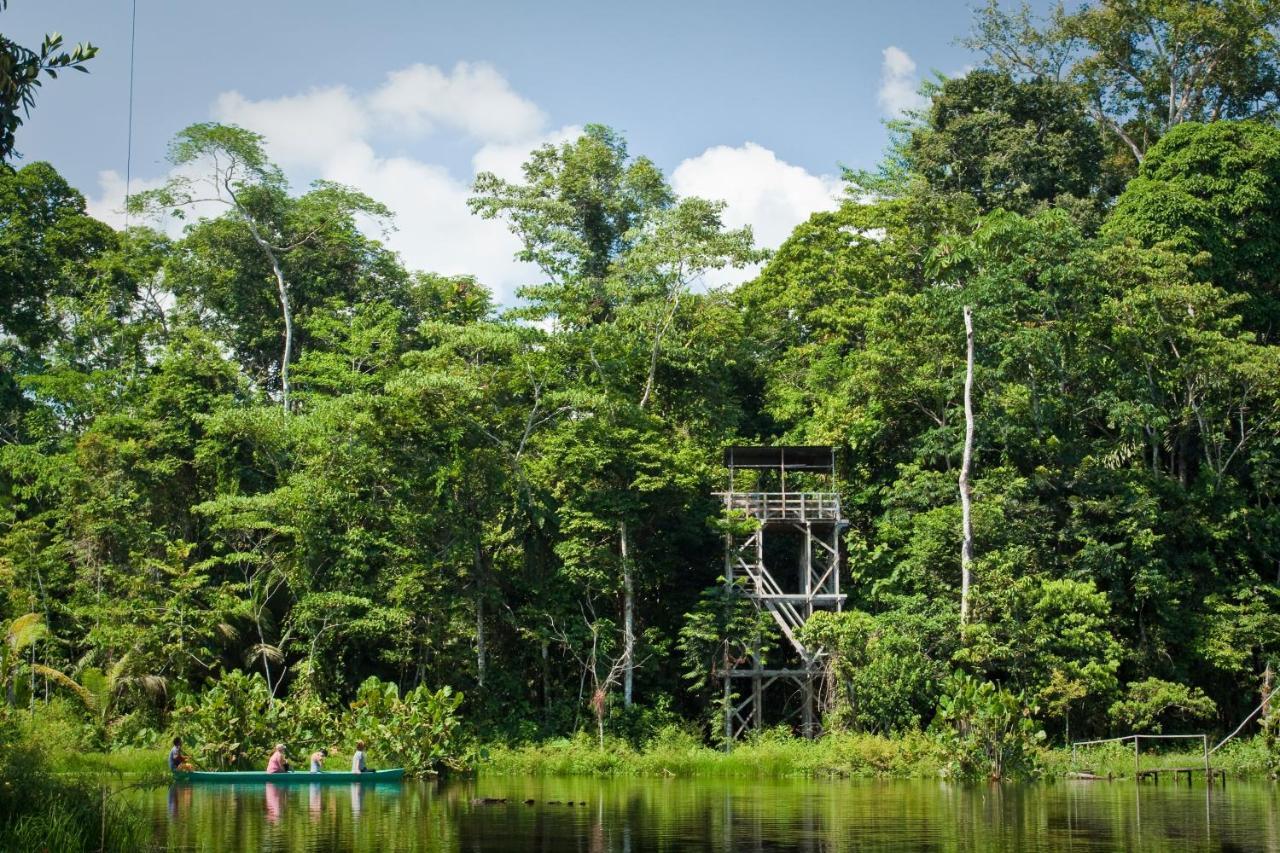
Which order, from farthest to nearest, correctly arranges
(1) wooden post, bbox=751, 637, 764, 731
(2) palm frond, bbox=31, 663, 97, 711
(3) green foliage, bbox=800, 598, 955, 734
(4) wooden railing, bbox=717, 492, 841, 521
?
(4) wooden railing, bbox=717, 492, 841, 521 → (1) wooden post, bbox=751, 637, 764, 731 → (3) green foliage, bbox=800, 598, 955, 734 → (2) palm frond, bbox=31, 663, 97, 711

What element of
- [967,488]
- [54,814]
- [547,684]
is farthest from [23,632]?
[967,488]

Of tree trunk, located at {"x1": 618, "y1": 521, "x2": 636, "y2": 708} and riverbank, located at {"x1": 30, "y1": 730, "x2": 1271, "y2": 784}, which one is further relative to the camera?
tree trunk, located at {"x1": 618, "y1": 521, "x2": 636, "y2": 708}

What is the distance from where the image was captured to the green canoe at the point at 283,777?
83.4 feet

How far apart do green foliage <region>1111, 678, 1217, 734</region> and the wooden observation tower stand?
279 inches

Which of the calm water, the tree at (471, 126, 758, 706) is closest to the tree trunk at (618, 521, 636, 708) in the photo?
the tree at (471, 126, 758, 706)

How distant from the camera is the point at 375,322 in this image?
38781mm

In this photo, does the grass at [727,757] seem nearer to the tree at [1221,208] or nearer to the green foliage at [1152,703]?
the green foliage at [1152,703]

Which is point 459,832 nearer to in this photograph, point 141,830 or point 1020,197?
point 141,830

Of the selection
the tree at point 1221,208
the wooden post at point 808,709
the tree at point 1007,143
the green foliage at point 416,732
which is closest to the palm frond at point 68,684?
the green foliage at point 416,732

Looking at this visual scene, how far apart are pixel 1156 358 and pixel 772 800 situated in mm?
18063

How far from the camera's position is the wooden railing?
108ft

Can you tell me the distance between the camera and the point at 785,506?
33219 mm

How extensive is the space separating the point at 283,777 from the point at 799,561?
608 inches

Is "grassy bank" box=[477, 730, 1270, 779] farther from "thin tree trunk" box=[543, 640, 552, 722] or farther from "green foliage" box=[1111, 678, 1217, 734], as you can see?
"thin tree trunk" box=[543, 640, 552, 722]
